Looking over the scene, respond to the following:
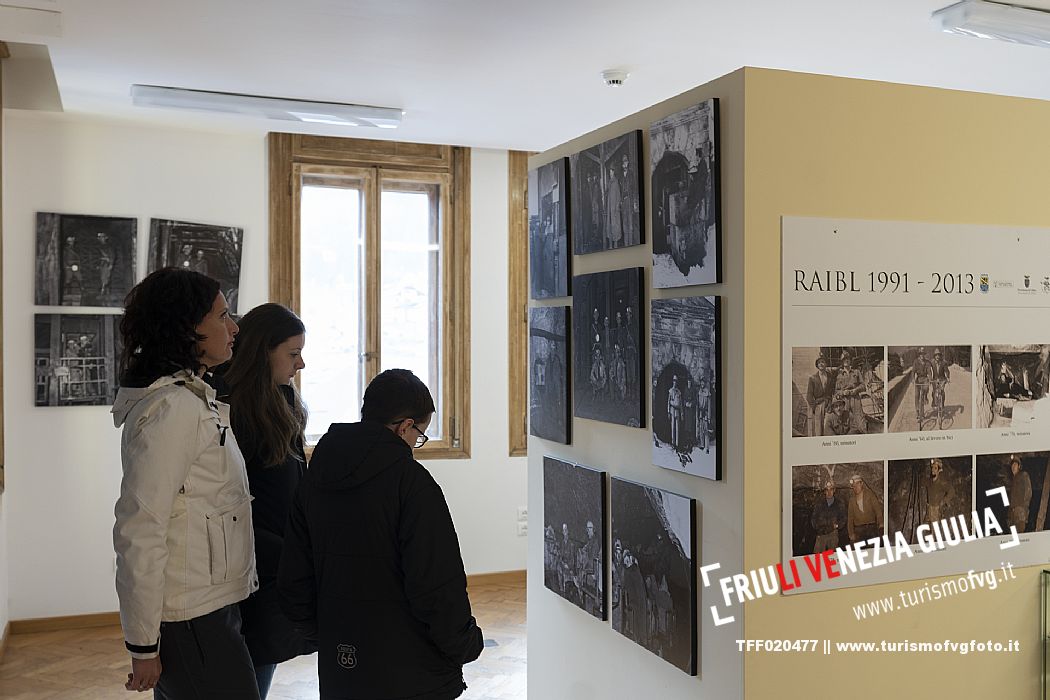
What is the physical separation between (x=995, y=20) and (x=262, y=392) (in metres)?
2.88

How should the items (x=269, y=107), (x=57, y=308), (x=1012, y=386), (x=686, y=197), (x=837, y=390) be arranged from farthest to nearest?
1. (x=57, y=308)
2. (x=269, y=107)
3. (x=1012, y=386)
4. (x=686, y=197)
5. (x=837, y=390)

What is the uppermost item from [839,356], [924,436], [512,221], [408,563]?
[512,221]

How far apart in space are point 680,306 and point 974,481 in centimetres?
97

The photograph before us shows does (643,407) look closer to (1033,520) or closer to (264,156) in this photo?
(1033,520)

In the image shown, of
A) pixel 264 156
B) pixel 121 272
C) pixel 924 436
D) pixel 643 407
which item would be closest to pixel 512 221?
pixel 264 156

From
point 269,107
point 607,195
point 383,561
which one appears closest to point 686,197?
point 607,195

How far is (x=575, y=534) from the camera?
3.33 metres

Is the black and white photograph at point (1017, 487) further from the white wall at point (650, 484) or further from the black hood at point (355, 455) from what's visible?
the black hood at point (355, 455)

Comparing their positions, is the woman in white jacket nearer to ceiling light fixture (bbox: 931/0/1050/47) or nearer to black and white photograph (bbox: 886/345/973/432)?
black and white photograph (bbox: 886/345/973/432)

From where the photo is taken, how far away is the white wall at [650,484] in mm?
2471

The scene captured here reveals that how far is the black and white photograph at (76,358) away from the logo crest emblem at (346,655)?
384 cm

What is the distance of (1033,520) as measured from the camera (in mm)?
2814

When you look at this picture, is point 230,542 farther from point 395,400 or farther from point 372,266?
point 372,266

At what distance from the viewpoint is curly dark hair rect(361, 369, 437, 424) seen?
2.40m
